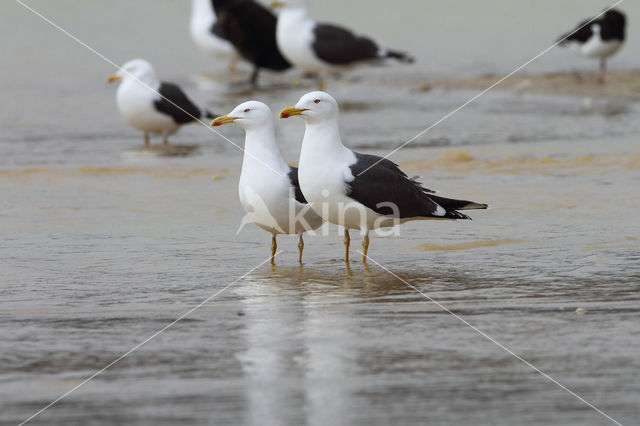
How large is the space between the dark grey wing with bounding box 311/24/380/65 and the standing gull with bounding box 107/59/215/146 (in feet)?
13.7

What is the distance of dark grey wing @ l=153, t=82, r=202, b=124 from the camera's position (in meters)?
10.8

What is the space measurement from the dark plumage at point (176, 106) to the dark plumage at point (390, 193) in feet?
16.7

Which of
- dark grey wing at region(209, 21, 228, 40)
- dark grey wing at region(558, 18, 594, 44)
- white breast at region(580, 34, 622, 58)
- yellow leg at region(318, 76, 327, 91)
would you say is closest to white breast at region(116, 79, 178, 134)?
yellow leg at region(318, 76, 327, 91)

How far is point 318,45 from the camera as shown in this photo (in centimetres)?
1525

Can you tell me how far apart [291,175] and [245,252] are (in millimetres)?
506

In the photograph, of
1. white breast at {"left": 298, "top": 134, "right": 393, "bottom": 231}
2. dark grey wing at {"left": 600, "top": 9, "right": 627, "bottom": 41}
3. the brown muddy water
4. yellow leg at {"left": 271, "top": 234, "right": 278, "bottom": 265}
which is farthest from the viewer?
dark grey wing at {"left": 600, "top": 9, "right": 627, "bottom": 41}

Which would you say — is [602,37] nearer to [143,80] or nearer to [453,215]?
[143,80]

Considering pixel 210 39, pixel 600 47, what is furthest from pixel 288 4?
pixel 600 47

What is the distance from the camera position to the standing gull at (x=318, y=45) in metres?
15.3

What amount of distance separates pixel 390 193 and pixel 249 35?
10577 millimetres

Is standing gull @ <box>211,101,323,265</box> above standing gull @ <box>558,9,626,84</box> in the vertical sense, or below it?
below

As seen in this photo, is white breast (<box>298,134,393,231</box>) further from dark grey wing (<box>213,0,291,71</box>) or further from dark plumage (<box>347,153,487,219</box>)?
dark grey wing (<box>213,0,291,71</box>)

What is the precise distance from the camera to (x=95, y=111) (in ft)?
42.4

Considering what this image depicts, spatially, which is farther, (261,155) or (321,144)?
(261,155)
